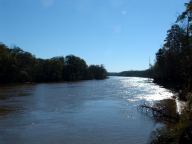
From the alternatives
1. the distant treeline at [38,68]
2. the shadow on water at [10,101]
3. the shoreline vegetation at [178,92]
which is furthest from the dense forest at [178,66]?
the distant treeline at [38,68]

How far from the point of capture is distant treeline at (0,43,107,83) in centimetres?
11419

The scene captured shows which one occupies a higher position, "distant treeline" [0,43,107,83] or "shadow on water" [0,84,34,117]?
"distant treeline" [0,43,107,83]

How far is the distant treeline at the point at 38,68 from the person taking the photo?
114 metres

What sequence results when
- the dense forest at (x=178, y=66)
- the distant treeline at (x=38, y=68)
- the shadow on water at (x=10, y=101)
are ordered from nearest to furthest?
the dense forest at (x=178, y=66) < the shadow on water at (x=10, y=101) < the distant treeline at (x=38, y=68)

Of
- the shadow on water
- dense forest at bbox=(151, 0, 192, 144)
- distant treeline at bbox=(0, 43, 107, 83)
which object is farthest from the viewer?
distant treeline at bbox=(0, 43, 107, 83)

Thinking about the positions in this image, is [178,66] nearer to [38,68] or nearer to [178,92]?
[178,92]

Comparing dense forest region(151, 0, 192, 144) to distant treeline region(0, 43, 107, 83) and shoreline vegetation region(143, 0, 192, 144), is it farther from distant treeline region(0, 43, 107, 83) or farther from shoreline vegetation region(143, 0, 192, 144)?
distant treeline region(0, 43, 107, 83)

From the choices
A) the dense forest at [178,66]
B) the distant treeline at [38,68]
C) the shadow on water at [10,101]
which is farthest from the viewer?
the distant treeline at [38,68]

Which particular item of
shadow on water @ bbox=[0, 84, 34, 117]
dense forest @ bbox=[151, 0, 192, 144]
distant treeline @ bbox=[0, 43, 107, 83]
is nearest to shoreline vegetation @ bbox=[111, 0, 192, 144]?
dense forest @ bbox=[151, 0, 192, 144]

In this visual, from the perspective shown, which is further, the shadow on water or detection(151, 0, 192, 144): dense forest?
the shadow on water

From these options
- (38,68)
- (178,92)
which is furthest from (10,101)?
(38,68)

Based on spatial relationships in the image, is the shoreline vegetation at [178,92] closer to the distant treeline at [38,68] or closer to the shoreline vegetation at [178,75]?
the shoreline vegetation at [178,75]

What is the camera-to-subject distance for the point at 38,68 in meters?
139

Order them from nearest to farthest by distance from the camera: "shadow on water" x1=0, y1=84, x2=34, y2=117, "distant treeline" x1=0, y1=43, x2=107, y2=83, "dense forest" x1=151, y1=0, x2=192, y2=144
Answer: "dense forest" x1=151, y1=0, x2=192, y2=144 → "shadow on water" x1=0, y1=84, x2=34, y2=117 → "distant treeline" x1=0, y1=43, x2=107, y2=83
